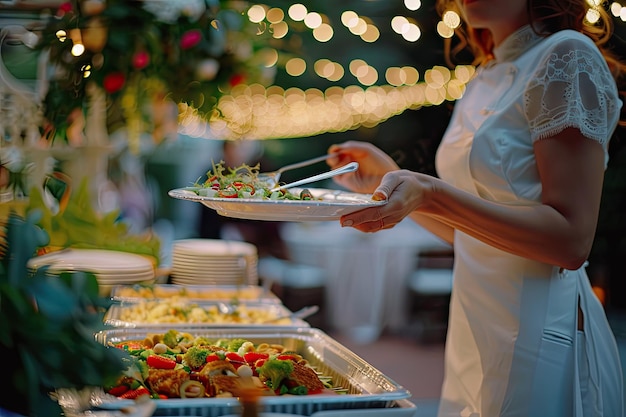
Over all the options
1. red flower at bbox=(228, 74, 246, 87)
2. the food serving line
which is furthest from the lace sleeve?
red flower at bbox=(228, 74, 246, 87)

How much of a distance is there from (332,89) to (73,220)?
19.6 ft

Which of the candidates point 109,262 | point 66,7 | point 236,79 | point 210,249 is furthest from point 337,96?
point 66,7

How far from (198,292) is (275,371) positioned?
5.05 feet

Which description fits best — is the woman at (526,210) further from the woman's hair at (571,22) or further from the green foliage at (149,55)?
the green foliage at (149,55)

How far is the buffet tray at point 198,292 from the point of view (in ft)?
8.96

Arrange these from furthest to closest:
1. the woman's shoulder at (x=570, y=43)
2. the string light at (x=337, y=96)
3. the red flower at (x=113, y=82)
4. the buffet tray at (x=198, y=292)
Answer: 1. the string light at (x=337, y=96)
2. the buffet tray at (x=198, y=292)
3. the red flower at (x=113, y=82)
4. the woman's shoulder at (x=570, y=43)

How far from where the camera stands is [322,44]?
6.14 meters

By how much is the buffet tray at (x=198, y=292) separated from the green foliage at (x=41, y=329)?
177 centimetres

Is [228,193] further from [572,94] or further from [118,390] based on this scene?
[572,94]

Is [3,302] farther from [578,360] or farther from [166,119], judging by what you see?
[166,119]

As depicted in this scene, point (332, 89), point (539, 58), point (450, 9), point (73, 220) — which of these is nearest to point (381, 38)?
point (332, 89)

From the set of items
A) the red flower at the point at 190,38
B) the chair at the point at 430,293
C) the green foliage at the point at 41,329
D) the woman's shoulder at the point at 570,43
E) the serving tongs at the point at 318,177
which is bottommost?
the chair at the point at 430,293

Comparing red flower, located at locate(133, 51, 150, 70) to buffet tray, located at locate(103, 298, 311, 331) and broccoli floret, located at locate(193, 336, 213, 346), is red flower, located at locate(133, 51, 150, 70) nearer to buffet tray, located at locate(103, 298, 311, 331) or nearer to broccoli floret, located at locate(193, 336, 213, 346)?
buffet tray, located at locate(103, 298, 311, 331)

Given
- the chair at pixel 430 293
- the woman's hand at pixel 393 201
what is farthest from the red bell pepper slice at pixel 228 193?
the chair at pixel 430 293
